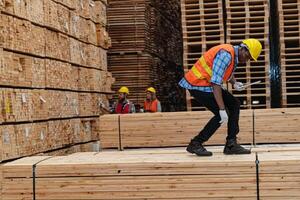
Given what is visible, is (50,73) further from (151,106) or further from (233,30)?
(233,30)

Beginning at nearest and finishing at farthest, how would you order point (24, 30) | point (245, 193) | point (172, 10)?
point (245, 193) → point (24, 30) → point (172, 10)

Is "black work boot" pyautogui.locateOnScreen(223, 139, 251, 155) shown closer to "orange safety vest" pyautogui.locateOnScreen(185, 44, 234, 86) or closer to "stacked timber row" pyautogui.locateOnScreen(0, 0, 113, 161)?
"orange safety vest" pyautogui.locateOnScreen(185, 44, 234, 86)

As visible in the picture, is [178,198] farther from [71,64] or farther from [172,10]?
[172,10]

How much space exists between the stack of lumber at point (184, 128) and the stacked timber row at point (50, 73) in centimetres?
88

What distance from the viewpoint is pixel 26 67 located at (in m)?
7.24

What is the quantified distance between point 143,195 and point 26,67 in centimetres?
287

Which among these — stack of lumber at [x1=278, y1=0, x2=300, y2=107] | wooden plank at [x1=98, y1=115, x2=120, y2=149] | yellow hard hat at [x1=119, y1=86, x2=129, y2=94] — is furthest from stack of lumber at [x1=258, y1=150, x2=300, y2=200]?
yellow hard hat at [x1=119, y1=86, x2=129, y2=94]

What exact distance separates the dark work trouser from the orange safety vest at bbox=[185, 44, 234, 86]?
0.13 metres

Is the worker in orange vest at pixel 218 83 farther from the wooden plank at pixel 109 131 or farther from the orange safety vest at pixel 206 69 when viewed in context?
the wooden plank at pixel 109 131

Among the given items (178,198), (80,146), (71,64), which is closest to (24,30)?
(71,64)

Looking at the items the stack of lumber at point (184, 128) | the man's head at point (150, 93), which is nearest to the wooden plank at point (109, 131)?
the stack of lumber at point (184, 128)

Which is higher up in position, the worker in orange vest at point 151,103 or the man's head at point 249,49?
the man's head at point 249,49

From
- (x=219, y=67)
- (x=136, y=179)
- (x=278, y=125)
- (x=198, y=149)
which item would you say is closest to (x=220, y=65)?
(x=219, y=67)

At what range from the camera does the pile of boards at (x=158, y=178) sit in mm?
5129
